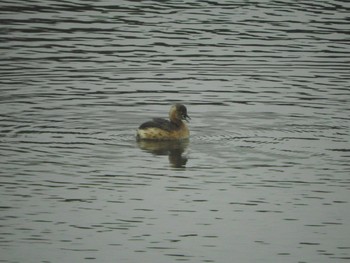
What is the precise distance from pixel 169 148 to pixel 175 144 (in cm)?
24

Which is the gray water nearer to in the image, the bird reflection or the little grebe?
the bird reflection

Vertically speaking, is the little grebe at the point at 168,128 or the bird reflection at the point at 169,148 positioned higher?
the little grebe at the point at 168,128

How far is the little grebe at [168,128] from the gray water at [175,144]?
32 centimetres

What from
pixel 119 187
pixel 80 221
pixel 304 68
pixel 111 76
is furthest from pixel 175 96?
pixel 80 221

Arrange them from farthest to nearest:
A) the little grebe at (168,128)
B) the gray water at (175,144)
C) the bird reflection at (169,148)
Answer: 1. the little grebe at (168,128)
2. the bird reflection at (169,148)
3. the gray water at (175,144)

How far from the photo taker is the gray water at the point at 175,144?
16.6 m

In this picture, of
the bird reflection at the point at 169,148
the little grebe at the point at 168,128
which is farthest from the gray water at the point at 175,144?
the little grebe at the point at 168,128

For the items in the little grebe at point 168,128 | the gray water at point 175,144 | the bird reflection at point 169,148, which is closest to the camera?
the gray water at point 175,144

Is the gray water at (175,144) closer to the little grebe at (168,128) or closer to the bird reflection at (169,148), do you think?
the bird reflection at (169,148)

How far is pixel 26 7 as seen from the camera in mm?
37875

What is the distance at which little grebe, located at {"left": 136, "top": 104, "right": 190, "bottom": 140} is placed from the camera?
22444mm

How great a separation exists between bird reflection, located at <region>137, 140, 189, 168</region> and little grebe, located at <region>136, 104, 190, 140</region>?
4.1 inches

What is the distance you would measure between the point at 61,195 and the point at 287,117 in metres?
7.46

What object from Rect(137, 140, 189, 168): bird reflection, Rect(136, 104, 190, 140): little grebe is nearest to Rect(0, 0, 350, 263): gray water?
Rect(137, 140, 189, 168): bird reflection
